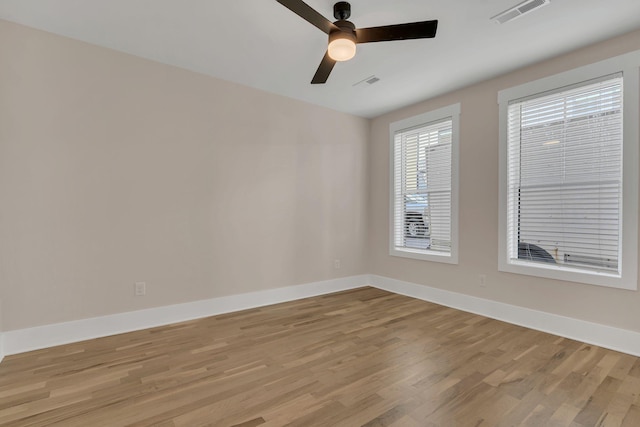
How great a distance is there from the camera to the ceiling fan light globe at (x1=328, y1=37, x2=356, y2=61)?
212cm

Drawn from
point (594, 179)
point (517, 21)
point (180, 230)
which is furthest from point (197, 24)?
point (594, 179)

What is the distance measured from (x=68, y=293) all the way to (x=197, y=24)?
2628 mm

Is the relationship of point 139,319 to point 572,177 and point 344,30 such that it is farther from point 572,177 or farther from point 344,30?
point 572,177

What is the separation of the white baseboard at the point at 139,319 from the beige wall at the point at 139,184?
0.08 metres

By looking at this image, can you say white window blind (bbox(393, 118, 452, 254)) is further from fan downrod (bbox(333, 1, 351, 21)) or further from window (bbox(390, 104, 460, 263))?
fan downrod (bbox(333, 1, 351, 21))

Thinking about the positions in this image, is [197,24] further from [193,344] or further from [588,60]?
[588,60]

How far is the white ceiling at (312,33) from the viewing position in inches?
90.5

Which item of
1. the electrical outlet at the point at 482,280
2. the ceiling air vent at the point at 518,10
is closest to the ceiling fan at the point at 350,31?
the ceiling air vent at the point at 518,10

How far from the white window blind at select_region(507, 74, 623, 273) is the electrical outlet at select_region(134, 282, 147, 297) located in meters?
3.92

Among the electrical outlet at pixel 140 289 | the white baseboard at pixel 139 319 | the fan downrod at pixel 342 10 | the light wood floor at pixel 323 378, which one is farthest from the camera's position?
the electrical outlet at pixel 140 289

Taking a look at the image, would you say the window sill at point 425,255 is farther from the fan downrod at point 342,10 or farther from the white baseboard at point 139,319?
the fan downrod at point 342,10

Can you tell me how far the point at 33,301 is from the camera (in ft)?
8.60

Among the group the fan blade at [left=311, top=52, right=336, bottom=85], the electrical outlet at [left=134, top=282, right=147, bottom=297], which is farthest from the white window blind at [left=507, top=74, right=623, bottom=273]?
the electrical outlet at [left=134, top=282, right=147, bottom=297]

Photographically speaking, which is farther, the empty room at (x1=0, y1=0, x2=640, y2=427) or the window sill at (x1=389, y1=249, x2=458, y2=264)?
the window sill at (x1=389, y1=249, x2=458, y2=264)
